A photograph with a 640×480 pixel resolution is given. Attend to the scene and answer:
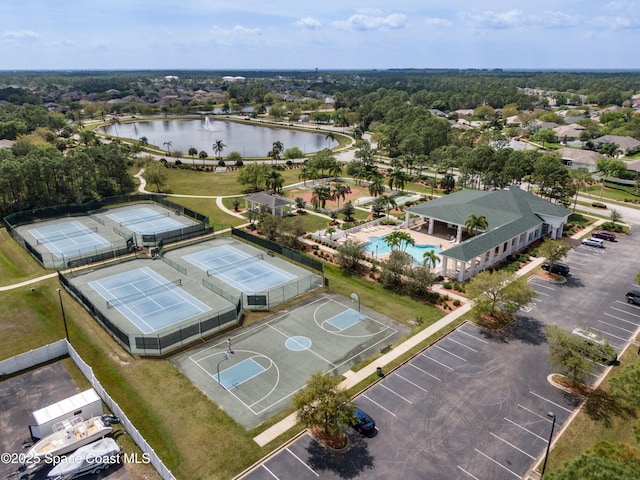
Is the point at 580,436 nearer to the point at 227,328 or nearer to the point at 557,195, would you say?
the point at 227,328

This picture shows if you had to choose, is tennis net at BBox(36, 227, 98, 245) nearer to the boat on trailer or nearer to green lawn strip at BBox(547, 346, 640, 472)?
the boat on trailer

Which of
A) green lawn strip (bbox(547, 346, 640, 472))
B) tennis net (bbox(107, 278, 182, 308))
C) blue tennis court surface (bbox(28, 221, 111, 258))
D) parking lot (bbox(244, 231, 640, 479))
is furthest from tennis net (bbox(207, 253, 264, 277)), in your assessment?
green lawn strip (bbox(547, 346, 640, 472))

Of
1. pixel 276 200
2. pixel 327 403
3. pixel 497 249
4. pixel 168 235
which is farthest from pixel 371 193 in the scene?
pixel 327 403

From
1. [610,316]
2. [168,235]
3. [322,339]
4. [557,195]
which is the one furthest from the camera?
[557,195]

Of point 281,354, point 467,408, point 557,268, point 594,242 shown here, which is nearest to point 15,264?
point 281,354

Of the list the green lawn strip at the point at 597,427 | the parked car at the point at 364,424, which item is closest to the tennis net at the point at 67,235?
the parked car at the point at 364,424

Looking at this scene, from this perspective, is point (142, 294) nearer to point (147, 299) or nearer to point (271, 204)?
point (147, 299)
